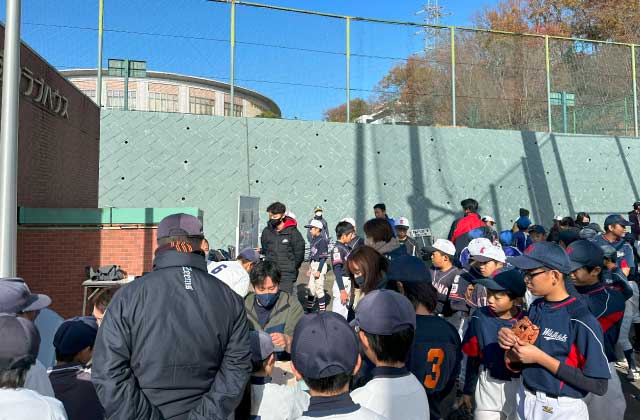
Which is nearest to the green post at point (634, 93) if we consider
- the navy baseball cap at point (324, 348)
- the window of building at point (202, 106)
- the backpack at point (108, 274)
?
the window of building at point (202, 106)

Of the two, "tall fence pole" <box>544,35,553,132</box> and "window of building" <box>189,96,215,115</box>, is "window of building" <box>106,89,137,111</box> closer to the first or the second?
"window of building" <box>189,96,215,115</box>

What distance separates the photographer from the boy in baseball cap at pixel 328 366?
199cm

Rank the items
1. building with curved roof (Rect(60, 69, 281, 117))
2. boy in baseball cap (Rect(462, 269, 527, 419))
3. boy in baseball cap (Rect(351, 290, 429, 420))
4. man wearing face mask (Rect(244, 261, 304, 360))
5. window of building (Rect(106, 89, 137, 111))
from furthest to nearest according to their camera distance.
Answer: window of building (Rect(106, 89, 137, 111)) → building with curved roof (Rect(60, 69, 281, 117)) → man wearing face mask (Rect(244, 261, 304, 360)) → boy in baseball cap (Rect(462, 269, 527, 419)) → boy in baseball cap (Rect(351, 290, 429, 420))

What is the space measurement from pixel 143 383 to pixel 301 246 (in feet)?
19.7

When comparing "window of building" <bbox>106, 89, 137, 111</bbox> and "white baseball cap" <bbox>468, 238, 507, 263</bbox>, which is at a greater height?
"window of building" <bbox>106, 89, 137, 111</bbox>

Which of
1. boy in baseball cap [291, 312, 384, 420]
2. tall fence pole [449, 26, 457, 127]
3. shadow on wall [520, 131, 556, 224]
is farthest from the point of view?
shadow on wall [520, 131, 556, 224]

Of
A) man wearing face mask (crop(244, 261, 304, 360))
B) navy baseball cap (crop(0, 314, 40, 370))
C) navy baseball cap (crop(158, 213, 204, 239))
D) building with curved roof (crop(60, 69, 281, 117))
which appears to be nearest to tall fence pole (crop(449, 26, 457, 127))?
building with curved roof (crop(60, 69, 281, 117))

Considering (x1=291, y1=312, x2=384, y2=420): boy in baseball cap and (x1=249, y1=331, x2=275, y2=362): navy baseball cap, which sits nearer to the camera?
(x1=291, y1=312, x2=384, y2=420): boy in baseball cap

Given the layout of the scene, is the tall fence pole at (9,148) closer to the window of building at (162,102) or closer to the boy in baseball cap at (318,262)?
the boy in baseball cap at (318,262)

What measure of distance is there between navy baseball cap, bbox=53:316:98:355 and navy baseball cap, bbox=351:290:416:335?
1.55m

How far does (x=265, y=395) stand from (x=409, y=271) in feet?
3.99

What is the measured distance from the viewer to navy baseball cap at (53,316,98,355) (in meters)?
2.93

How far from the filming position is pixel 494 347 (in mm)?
3633

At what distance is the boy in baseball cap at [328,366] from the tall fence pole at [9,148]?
11.0 ft
